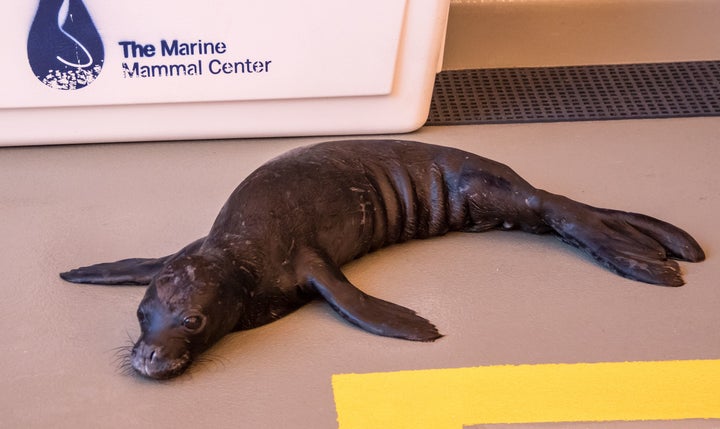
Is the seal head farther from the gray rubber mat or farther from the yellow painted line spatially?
the gray rubber mat

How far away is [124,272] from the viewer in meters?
2.55

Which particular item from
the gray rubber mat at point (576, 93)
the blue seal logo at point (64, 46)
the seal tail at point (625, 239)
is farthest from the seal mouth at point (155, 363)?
the gray rubber mat at point (576, 93)

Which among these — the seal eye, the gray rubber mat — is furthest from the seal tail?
the seal eye

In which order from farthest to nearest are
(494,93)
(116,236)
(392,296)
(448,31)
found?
1. (448,31)
2. (494,93)
3. (116,236)
4. (392,296)

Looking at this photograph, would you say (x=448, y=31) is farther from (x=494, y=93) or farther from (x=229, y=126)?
(x=229, y=126)

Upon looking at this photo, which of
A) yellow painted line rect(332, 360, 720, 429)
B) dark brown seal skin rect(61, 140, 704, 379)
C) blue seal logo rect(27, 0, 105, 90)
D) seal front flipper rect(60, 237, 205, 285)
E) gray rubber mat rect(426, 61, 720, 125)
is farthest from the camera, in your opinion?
gray rubber mat rect(426, 61, 720, 125)

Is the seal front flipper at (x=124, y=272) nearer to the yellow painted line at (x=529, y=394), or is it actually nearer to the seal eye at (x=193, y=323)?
the seal eye at (x=193, y=323)

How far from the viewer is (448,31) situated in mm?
4012

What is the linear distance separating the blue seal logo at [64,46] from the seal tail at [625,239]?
1.25 meters

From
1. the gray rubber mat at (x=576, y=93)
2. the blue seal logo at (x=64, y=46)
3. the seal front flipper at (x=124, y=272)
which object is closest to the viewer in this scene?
the seal front flipper at (x=124, y=272)

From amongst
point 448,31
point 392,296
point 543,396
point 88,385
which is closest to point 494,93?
point 448,31

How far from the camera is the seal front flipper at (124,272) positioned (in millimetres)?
2539

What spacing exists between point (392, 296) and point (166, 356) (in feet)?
1.77

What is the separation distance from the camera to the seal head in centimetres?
222
